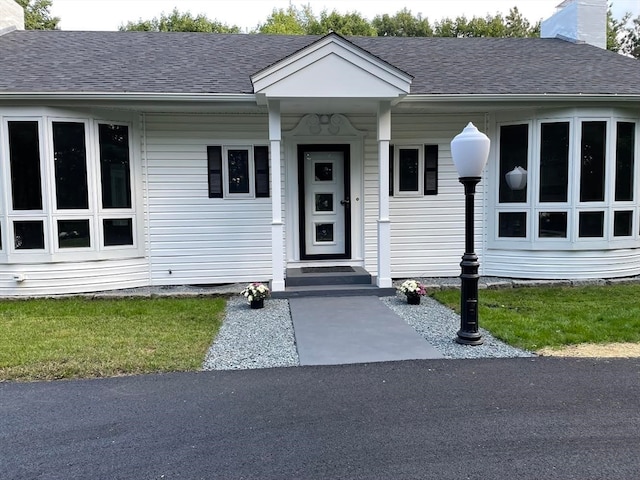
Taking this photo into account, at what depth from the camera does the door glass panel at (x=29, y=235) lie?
23.7 feet

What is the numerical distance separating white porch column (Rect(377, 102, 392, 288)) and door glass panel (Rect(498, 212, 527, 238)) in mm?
2496

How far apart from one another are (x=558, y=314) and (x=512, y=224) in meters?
2.66

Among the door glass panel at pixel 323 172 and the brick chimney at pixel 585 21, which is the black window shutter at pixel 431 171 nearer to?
the door glass panel at pixel 323 172

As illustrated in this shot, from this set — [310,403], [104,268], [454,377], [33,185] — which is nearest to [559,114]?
[454,377]

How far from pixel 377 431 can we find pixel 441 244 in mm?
5974

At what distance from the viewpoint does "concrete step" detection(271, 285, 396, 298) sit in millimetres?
7227

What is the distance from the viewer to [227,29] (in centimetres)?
3369

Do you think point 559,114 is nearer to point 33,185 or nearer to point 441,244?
point 441,244

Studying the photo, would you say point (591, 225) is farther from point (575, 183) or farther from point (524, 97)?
point (524, 97)

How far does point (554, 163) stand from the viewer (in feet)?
26.3

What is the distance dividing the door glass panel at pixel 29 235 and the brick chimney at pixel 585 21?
12.1 meters

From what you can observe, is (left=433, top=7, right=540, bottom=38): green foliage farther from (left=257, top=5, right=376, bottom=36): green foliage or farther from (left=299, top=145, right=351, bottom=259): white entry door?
(left=299, top=145, right=351, bottom=259): white entry door

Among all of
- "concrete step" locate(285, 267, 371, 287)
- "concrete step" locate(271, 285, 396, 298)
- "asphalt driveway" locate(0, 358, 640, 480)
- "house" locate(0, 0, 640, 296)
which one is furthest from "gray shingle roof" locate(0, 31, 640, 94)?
"asphalt driveway" locate(0, 358, 640, 480)

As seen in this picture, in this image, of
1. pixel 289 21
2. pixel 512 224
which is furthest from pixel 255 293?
pixel 289 21
